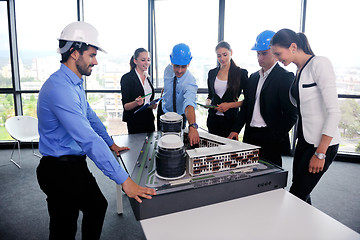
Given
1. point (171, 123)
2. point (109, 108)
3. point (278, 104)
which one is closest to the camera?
point (171, 123)

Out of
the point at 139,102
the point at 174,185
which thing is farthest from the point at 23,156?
the point at 174,185

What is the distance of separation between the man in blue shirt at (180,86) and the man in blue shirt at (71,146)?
906 millimetres

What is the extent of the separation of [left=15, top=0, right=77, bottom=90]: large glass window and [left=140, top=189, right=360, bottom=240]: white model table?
463 centimetres

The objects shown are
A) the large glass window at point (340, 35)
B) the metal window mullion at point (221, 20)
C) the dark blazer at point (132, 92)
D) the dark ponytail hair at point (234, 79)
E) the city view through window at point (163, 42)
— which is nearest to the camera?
the dark ponytail hair at point (234, 79)

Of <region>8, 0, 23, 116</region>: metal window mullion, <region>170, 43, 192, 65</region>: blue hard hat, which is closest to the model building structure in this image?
<region>170, 43, 192, 65</region>: blue hard hat

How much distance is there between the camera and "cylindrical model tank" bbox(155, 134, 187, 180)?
1409 mm

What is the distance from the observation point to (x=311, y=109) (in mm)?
1672

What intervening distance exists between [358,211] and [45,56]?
5.57 meters

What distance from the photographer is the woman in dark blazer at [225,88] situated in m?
2.75

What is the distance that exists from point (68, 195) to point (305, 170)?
158cm

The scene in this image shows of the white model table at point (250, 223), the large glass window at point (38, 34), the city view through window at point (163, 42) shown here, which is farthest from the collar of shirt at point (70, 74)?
the large glass window at point (38, 34)

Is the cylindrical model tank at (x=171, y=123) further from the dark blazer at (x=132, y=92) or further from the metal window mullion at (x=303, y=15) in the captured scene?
the metal window mullion at (x=303, y=15)

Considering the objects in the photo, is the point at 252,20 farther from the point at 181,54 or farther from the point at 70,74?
the point at 70,74

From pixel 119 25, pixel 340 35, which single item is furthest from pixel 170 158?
pixel 340 35
